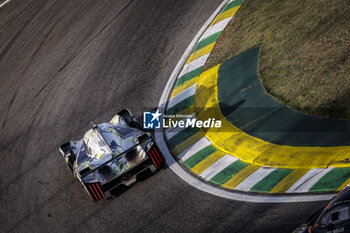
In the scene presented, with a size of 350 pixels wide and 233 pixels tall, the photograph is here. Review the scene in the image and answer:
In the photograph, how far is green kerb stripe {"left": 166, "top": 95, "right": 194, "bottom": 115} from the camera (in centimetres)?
1281

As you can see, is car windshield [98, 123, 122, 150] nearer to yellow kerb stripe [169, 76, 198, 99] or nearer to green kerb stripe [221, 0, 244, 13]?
yellow kerb stripe [169, 76, 198, 99]

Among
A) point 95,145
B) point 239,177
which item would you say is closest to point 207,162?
point 239,177

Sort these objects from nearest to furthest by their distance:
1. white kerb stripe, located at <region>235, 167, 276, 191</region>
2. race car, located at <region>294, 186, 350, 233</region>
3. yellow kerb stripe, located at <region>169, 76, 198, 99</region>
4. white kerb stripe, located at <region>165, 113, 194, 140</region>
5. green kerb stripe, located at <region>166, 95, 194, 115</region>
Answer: race car, located at <region>294, 186, 350, 233</region> < white kerb stripe, located at <region>235, 167, 276, 191</region> < white kerb stripe, located at <region>165, 113, 194, 140</region> < green kerb stripe, located at <region>166, 95, 194, 115</region> < yellow kerb stripe, located at <region>169, 76, 198, 99</region>

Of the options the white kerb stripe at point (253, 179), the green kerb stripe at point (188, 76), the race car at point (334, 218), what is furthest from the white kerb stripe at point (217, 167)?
the green kerb stripe at point (188, 76)

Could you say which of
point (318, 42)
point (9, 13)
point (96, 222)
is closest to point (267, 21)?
point (318, 42)

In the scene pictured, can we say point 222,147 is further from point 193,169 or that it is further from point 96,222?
point 96,222

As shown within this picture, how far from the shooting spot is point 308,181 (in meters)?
8.80

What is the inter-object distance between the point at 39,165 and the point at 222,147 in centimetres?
601

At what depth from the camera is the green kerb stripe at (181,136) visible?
1164cm

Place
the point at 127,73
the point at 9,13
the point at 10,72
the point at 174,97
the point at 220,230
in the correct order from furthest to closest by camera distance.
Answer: the point at 9,13 < the point at 10,72 < the point at 127,73 < the point at 174,97 < the point at 220,230

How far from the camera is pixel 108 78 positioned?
602 inches

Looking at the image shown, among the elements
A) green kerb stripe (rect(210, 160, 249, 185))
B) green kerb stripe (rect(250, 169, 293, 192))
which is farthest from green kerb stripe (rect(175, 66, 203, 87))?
green kerb stripe (rect(250, 169, 293, 192))

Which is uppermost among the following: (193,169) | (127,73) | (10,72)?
(10,72)

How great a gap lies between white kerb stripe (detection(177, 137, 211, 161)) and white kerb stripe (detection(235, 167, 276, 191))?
1939 millimetres
